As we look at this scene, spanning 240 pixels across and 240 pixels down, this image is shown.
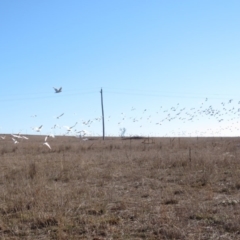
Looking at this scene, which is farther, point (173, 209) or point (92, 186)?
point (92, 186)

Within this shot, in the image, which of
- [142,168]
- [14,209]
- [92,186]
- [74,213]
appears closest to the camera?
[74,213]

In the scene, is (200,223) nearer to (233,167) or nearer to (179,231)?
(179,231)

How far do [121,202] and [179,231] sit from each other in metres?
1.92

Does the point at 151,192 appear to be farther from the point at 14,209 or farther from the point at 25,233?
the point at 25,233

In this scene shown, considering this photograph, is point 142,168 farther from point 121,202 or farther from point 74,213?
point 74,213

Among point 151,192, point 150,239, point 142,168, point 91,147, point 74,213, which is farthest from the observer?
point 91,147

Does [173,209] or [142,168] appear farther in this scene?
[142,168]

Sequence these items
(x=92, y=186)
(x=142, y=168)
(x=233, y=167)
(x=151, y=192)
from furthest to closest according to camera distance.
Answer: (x=142, y=168) < (x=233, y=167) < (x=92, y=186) < (x=151, y=192)

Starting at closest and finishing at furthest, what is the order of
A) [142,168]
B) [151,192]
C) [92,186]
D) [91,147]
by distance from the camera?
[151,192] < [92,186] < [142,168] < [91,147]

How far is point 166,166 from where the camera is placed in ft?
42.1

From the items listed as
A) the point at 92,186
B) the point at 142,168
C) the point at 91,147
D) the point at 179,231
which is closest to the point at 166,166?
the point at 142,168

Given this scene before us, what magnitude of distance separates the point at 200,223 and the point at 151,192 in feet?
8.53

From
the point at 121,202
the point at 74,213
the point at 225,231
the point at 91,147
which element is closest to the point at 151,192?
the point at 121,202

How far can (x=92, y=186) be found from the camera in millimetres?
9492
